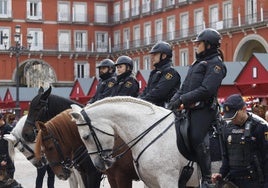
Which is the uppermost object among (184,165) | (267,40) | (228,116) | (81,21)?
(81,21)

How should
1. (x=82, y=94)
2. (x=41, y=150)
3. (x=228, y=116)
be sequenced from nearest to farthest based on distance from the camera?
(x=228, y=116) → (x=41, y=150) → (x=82, y=94)

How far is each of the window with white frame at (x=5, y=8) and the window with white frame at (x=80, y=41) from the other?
27.3ft

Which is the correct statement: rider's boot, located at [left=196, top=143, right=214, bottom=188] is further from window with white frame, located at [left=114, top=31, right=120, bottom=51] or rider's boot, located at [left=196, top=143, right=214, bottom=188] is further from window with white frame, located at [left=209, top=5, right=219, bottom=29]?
window with white frame, located at [left=114, top=31, right=120, bottom=51]

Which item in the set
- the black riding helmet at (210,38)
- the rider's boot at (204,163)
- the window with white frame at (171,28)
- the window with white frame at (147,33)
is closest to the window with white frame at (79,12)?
the window with white frame at (147,33)

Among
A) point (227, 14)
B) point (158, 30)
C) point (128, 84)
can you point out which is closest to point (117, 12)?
point (158, 30)

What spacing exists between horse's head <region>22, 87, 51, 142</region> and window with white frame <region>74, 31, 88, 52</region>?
62.6 m

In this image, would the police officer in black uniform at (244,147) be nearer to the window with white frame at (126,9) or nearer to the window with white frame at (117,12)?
the window with white frame at (126,9)

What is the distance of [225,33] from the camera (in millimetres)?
51594

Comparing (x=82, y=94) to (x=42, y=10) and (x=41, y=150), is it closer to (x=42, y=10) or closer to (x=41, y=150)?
(x=41, y=150)

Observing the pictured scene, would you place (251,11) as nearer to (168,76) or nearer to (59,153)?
(168,76)

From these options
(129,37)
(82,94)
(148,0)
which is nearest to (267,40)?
(82,94)

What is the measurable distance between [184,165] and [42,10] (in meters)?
65.1

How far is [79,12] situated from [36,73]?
360 inches

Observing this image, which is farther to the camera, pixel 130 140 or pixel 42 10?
pixel 42 10
